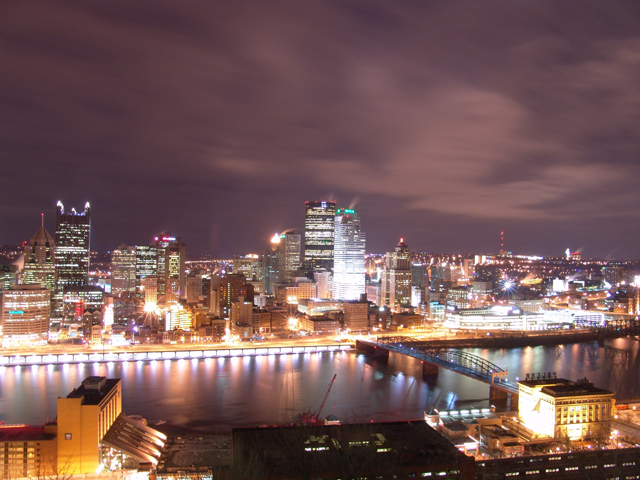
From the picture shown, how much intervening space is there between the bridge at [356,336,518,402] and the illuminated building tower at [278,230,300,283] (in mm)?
16414

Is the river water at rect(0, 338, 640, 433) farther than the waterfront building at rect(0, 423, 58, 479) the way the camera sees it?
Yes

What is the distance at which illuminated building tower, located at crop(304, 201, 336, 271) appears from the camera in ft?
122

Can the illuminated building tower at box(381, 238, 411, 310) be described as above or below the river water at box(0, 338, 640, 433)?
above

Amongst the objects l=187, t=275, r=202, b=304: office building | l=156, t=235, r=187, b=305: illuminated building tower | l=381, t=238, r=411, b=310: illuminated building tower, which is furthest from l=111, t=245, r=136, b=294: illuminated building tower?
l=381, t=238, r=411, b=310: illuminated building tower

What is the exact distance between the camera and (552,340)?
19266 mm

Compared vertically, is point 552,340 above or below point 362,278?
below

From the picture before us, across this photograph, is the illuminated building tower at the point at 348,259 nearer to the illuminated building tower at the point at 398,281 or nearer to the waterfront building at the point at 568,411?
the illuminated building tower at the point at 398,281

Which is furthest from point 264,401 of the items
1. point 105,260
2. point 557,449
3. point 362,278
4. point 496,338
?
point 105,260

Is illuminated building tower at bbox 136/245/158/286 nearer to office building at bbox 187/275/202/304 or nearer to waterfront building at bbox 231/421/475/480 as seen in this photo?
office building at bbox 187/275/202/304

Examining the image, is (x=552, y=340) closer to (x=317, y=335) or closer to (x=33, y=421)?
(x=317, y=335)

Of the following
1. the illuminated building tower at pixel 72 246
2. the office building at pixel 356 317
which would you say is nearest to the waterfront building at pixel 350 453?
the office building at pixel 356 317

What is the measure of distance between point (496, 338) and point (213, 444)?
14.4m

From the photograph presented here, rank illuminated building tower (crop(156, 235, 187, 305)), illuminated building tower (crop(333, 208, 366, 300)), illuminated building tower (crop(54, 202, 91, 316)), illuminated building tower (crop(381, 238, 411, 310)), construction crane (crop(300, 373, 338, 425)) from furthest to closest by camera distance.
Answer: illuminated building tower (crop(333, 208, 366, 300))
illuminated building tower (crop(54, 202, 91, 316))
illuminated building tower (crop(156, 235, 187, 305))
illuminated building tower (crop(381, 238, 411, 310))
construction crane (crop(300, 373, 338, 425))

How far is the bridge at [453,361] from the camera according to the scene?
10789mm
